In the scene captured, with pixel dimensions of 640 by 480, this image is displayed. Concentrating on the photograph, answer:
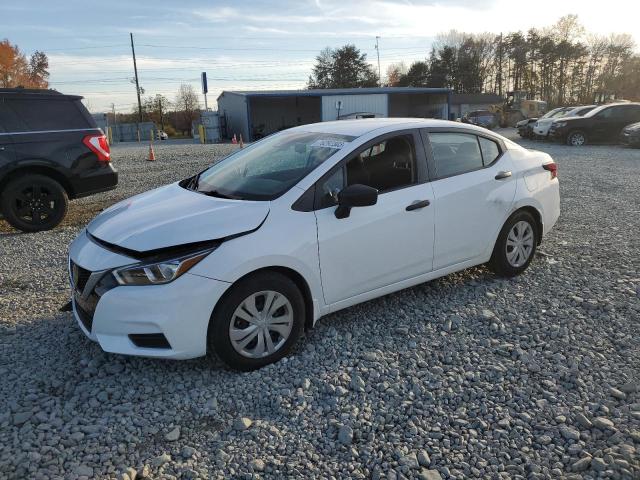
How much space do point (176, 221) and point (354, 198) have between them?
47.7 inches

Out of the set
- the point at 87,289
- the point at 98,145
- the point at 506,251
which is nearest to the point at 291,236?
the point at 87,289

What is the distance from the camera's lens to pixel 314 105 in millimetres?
46156

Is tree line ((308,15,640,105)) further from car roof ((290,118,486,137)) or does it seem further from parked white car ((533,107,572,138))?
car roof ((290,118,486,137))

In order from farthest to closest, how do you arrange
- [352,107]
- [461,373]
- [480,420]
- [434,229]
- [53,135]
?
[352,107] < [53,135] < [434,229] < [461,373] < [480,420]

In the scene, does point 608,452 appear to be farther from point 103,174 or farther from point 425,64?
point 425,64

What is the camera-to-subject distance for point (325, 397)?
3258 mm

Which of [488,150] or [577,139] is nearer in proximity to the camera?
[488,150]

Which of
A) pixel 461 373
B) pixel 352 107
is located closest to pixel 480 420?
pixel 461 373

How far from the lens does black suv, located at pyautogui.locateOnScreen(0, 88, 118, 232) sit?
7.12m

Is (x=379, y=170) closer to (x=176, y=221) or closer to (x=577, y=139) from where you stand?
(x=176, y=221)

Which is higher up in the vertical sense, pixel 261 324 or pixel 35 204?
pixel 35 204

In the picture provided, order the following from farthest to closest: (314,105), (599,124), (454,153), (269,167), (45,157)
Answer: (314,105) → (599,124) → (45,157) → (454,153) → (269,167)

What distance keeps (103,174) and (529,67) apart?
3087 inches

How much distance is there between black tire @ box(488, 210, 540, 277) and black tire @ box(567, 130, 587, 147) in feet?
58.3
